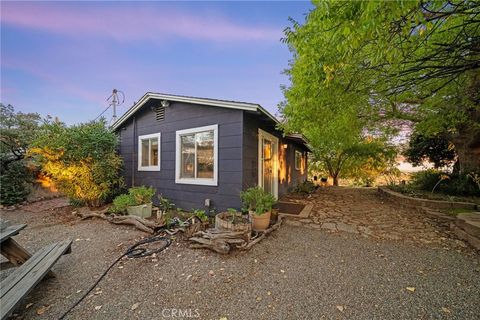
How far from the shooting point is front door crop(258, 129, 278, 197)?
239 inches

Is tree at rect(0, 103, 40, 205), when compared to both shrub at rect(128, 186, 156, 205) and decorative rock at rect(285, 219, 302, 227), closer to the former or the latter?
shrub at rect(128, 186, 156, 205)

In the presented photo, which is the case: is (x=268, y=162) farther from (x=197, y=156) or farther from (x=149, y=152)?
(x=149, y=152)

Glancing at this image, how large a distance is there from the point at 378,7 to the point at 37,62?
10612 mm

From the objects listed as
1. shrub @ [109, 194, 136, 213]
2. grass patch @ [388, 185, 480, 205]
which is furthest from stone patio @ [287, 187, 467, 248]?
shrub @ [109, 194, 136, 213]

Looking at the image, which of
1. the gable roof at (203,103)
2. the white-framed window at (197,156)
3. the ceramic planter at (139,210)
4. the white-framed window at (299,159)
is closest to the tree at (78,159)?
the gable roof at (203,103)

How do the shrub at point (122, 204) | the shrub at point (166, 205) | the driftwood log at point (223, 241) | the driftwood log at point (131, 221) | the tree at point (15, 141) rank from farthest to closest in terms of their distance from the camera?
the tree at point (15, 141)
the shrub at point (166, 205)
the shrub at point (122, 204)
the driftwood log at point (131, 221)
the driftwood log at point (223, 241)

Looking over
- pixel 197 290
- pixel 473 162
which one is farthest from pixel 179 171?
pixel 473 162

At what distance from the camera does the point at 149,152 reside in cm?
710

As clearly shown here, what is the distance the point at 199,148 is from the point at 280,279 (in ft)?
13.1

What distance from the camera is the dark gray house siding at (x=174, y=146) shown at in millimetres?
4972

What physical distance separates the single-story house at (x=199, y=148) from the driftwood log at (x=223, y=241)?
4.27ft

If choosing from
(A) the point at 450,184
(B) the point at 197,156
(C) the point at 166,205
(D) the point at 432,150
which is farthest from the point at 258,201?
(D) the point at 432,150

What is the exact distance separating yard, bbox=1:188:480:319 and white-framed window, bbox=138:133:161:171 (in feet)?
9.52

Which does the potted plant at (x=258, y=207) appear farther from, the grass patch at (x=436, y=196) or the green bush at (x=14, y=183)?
the green bush at (x=14, y=183)
